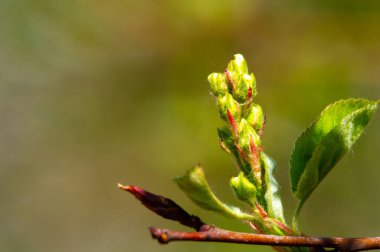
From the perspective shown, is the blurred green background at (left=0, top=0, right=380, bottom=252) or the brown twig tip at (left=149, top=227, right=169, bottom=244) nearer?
the brown twig tip at (left=149, top=227, right=169, bottom=244)

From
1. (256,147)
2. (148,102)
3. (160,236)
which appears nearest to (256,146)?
(256,147)

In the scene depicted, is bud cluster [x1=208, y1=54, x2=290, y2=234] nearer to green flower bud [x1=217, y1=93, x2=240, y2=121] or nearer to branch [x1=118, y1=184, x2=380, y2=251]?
green flower bud [x1=217, y1=93, x2=240, y2=121]

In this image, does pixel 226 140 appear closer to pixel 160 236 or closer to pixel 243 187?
pixel 243 187

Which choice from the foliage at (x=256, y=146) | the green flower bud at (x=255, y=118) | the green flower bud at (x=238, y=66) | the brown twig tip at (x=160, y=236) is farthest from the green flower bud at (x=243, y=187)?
the brown twig tip at (x=160, y=236)

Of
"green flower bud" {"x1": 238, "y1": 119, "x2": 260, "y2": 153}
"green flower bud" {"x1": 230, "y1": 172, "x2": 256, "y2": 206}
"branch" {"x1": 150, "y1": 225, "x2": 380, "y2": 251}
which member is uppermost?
"green flower bud" {"x1": 238, "y1": 119, "x2": 260, "y2": 153}

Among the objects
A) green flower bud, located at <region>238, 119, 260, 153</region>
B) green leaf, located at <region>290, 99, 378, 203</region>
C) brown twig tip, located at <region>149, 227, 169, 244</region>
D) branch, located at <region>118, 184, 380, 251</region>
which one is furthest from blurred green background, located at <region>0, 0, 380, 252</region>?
brown twig tip, located at <region>149, 227, 169, 244</region>

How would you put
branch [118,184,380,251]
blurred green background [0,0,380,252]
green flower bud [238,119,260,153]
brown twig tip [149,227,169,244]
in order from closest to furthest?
brown twig tip [149,227,169,244] → branch [118,184,380,251] → green flower bud [238,119,260,153] → blurred green background [0,0,380,252]
